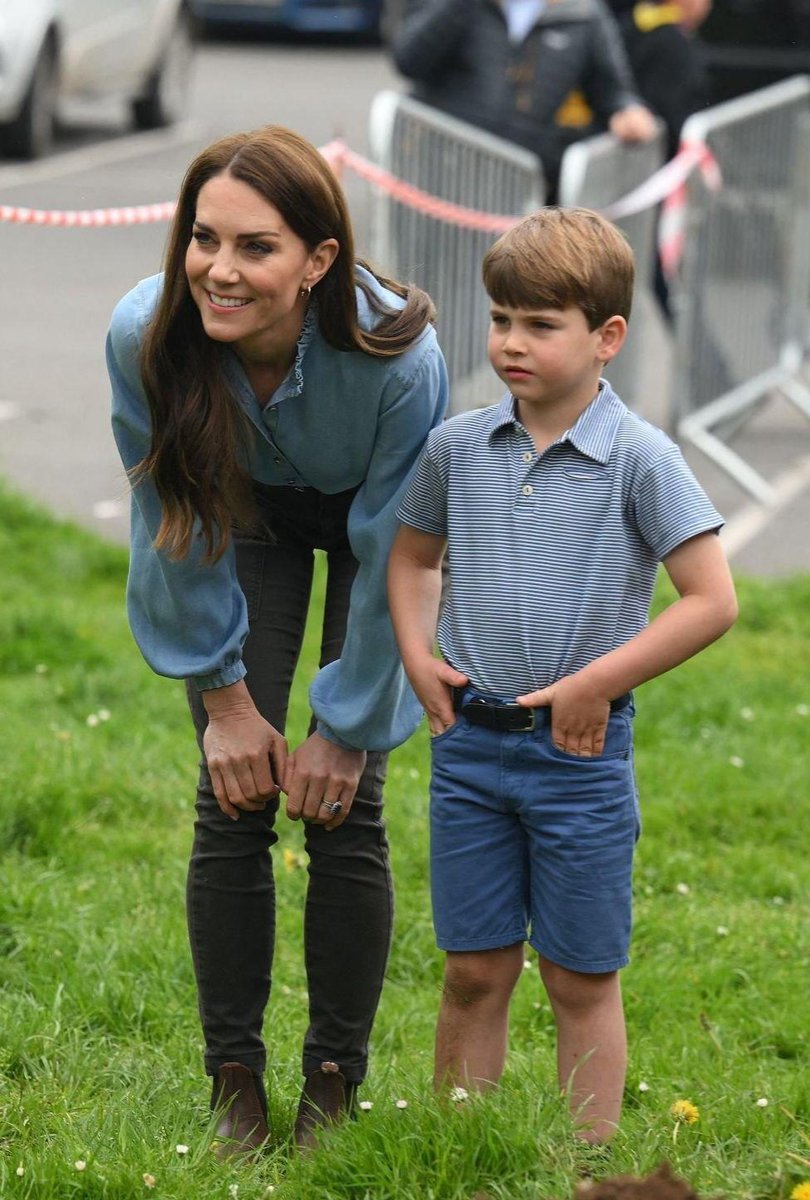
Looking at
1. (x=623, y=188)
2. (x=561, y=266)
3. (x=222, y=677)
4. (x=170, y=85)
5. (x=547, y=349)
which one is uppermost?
(x=561, y=266)

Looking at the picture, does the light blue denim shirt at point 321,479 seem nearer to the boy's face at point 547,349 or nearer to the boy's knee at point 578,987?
the boy's face at point 547,349

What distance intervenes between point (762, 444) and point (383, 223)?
10.3 feet

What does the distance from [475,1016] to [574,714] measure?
0.61 m

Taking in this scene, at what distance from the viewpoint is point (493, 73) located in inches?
308

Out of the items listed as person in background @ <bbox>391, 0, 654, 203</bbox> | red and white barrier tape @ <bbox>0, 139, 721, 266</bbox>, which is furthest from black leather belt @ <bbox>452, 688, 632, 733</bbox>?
person in background @ <bbox>391, 0, 654, 203</bbox>

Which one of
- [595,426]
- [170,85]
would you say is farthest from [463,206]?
[170,85]

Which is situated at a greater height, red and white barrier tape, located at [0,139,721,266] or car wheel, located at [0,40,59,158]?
red and white barrier tape, located at [0,139,721,266]

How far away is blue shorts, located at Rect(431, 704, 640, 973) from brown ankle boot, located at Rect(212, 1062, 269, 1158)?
1.44ft

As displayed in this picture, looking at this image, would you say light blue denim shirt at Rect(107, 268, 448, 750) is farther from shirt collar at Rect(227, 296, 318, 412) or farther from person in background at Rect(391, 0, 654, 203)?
person in background at Rect(391, 0, 654, 203)

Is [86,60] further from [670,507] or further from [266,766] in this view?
[670,507]

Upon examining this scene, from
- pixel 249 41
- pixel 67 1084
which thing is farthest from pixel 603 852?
pixel 249 41

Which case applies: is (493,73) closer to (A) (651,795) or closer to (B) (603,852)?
(A) (651,795)

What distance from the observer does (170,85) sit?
53.9 ft

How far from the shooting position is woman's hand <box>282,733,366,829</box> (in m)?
3.12
